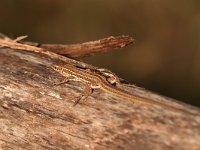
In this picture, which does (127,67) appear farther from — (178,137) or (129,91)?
(178,137)

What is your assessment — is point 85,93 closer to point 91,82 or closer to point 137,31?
point 91,82

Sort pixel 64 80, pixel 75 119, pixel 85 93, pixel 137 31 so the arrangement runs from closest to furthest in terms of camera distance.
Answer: pixel 75 119 → pixel 85 93 → pixel 64 80 → pixel 137 31

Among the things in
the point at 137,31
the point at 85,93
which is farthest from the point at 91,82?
the point at 137,31

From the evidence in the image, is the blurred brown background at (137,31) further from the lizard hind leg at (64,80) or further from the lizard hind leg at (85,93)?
the lizard hind leg at (85,93)

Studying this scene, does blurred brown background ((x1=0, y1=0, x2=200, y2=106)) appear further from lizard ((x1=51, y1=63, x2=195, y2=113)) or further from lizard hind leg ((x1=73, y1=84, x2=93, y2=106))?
lizard hind leg ((x1=73, y1=84, x2=93, y2=106))

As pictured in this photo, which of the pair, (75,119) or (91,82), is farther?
(91,82)

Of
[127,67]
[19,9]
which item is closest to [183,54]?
[127,67]

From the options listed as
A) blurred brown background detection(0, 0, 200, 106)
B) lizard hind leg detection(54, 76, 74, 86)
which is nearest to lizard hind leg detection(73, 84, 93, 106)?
lizard hind leg detection(54, 76, 74, 86)
